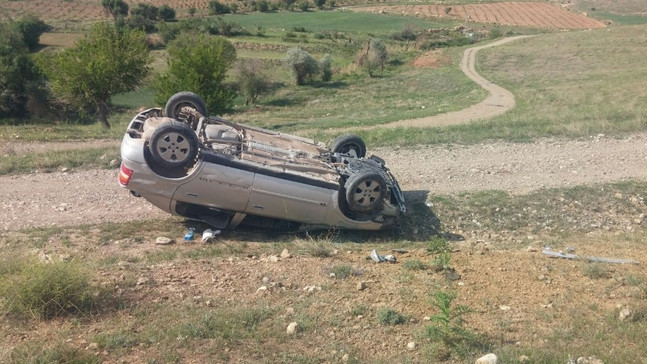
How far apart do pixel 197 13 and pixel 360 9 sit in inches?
1133

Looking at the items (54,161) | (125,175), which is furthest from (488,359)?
(54,161)

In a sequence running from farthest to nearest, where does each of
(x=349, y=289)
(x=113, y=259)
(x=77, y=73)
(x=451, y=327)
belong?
(x=77, y=73)
(x=113, y=259)
(x=349, y=289)
(x=451, y=327)

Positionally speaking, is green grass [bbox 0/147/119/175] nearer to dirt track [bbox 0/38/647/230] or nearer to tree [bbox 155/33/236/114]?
dirt track [bbox 0/38/647/230]

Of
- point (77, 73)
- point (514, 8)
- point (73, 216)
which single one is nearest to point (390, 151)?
point (73, 216)

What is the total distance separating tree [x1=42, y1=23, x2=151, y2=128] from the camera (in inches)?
1088

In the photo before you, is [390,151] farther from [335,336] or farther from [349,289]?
[335,336]

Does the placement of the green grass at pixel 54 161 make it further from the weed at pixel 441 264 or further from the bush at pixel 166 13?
the bush at pixel 166 13

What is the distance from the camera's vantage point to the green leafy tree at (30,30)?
63.4 metres

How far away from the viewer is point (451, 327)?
5.64m

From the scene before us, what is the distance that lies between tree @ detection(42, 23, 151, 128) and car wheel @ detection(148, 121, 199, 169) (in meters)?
20.4

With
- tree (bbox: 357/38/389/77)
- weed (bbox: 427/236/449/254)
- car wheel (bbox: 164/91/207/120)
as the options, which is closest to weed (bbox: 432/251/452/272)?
weed (bbox: 427/236/449/254)

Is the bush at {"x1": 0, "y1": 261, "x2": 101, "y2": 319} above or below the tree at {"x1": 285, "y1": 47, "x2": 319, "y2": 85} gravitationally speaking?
above

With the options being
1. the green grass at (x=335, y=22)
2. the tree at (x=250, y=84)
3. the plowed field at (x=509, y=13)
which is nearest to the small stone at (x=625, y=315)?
the tree at (x=250, y=84)

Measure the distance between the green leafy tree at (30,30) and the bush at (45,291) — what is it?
63668 millimetres
